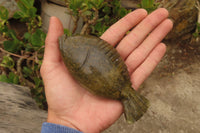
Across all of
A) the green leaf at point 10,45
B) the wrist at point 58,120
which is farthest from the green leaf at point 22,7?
the wrist at point 58,120

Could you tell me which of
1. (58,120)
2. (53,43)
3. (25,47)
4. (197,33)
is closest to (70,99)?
(58,120)

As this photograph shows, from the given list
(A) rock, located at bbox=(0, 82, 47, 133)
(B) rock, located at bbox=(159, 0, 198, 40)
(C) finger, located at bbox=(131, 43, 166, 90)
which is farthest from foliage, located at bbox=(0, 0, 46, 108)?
(B) rock, located at bbox=(159, 0, 198, 40)

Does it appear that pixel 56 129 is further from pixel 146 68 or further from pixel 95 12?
pixel 95 12

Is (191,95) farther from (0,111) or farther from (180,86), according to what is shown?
(0,111)

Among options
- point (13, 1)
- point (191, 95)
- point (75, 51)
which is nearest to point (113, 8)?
point (75, 51)

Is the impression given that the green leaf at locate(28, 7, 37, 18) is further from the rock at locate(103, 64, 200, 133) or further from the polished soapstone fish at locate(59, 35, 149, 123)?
the rock at locate(103, 64, 200, 133)

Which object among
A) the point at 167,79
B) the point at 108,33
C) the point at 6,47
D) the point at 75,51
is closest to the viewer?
the point at 75,51
